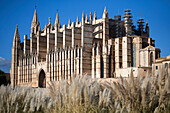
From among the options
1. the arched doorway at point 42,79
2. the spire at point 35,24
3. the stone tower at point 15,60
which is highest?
the spire at point 35,24

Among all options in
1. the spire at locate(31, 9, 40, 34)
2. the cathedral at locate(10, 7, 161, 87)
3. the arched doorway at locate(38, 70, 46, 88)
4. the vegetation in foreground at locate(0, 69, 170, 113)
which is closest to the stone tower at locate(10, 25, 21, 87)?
the cathedral at locate(10, 7, 161, 87)

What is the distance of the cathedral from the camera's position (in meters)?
34.6

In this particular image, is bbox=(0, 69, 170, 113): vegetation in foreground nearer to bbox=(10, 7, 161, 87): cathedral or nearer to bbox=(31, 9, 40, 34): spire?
bbox=(10, 7, 161, 87): cathedral

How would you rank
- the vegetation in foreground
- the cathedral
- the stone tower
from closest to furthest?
the vegetation in foreground → the cathedral → the stone tower

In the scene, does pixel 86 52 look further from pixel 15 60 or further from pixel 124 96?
pixel 124 96

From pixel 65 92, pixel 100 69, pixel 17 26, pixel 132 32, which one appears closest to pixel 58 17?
pixel 17 26

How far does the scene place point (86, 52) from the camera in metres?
35.8

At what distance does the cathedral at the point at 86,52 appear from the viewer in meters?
34.6

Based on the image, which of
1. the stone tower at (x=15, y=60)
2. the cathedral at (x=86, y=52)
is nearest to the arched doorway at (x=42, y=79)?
the cathedral at (x=86, y=52)

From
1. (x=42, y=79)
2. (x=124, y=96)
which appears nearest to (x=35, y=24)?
(x=42, y=79)

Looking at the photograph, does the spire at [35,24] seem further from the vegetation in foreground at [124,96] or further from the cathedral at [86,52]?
the vegetation in foreground at [124,96]

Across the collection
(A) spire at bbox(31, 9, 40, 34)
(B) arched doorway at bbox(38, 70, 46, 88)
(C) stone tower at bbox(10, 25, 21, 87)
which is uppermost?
(A) spire at bbox(31, 9, 40, 34)

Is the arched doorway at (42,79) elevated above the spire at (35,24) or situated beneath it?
situated beneath

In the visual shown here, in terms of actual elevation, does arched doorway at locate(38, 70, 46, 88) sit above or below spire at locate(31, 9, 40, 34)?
below
